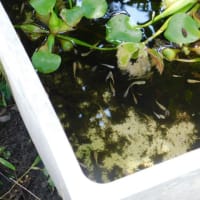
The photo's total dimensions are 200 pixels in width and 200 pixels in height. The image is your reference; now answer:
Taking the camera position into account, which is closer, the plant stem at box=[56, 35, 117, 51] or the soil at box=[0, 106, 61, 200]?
the plant stem at box=[56, 35, 117, 51]

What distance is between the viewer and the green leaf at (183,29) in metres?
1.08

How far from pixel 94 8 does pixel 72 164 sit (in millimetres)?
441

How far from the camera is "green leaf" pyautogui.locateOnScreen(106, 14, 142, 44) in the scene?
111cm

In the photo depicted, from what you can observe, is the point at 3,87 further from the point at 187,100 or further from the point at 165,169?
the point at 165,169

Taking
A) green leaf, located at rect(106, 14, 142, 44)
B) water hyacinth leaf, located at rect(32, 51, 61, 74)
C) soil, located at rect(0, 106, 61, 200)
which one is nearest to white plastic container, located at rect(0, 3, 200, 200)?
water hyacinth leaf, located at rect(32, 51, 61, 74)

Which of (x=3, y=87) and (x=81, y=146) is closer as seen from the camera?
(x=81, y=146)

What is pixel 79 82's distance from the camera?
1.12 metres

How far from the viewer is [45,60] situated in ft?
3.49

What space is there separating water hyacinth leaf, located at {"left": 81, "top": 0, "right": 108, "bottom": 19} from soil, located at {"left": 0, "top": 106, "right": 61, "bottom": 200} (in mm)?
394

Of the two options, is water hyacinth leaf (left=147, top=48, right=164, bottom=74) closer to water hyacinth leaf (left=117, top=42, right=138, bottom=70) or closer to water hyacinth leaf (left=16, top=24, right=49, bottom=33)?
water hyacinth leaf (left=117, top=42, right=138, bottom=70)

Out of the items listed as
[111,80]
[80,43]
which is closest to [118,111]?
[111,80]

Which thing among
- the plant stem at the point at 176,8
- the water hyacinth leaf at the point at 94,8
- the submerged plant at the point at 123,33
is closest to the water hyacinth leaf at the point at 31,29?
the submerged plant at the point at 123,33

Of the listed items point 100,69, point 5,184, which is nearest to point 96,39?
point 100,69

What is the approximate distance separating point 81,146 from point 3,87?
372 millimetres
